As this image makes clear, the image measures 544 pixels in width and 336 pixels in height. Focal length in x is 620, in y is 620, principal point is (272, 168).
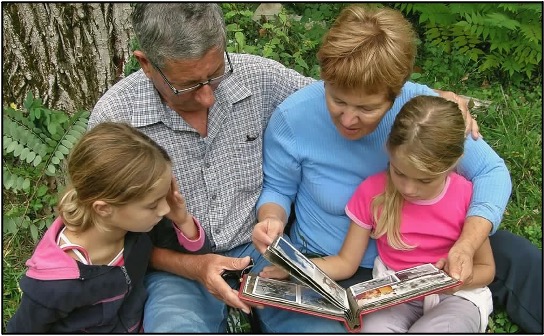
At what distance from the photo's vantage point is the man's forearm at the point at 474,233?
9.16 feet

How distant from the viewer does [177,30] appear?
2607 millimetres

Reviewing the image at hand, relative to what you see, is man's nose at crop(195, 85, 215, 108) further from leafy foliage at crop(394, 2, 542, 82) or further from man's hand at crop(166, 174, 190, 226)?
leafy foliage at crop(394, 2, 542, 82)

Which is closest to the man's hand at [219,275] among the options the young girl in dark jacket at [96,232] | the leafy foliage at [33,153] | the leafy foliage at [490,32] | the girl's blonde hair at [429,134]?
the young girl in dark jacket at [96,232]

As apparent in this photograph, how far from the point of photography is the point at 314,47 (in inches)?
208

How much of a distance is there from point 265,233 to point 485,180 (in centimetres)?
109

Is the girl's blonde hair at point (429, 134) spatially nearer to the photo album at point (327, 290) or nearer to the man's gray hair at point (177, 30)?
the photo album at point (327, 290)

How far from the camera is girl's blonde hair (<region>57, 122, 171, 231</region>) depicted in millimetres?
2500

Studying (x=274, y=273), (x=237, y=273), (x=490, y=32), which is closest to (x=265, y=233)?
(x=274, y=273)

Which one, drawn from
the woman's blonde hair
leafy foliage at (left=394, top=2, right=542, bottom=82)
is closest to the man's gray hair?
the woman's blonde hair

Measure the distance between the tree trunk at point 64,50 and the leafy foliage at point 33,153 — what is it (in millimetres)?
121

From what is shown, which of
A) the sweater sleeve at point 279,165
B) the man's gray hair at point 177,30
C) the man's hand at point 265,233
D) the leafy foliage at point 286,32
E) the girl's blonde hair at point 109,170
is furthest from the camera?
the leafy foliage at point 286,32

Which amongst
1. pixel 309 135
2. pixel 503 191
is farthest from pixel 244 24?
pixel 503 191

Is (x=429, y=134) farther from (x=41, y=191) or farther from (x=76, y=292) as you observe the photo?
(x=41, y=191)

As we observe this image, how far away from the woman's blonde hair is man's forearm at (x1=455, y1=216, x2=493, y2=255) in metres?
0.71
